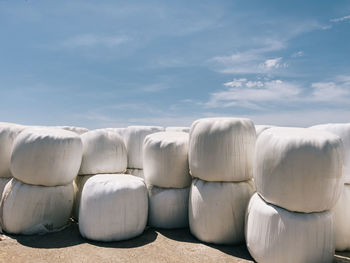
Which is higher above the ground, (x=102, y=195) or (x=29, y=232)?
(x=102, y=195)

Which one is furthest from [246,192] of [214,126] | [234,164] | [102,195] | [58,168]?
[58,168]

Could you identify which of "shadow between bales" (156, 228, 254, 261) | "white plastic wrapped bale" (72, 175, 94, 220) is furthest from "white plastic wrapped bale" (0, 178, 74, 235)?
"shadow between bales" (156, 228, 254, 261)

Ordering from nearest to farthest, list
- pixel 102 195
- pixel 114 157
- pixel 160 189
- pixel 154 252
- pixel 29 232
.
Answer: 1. pixel 154 252
2. pixel 102 195
3. pixel 29 232
4. pixel 160 189
5. pixel 114 157

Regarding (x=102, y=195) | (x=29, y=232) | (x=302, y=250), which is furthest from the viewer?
(x=29, y=232)

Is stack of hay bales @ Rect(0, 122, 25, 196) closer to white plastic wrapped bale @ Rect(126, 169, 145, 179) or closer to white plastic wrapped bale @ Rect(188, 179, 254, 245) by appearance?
white plastic wrapped bale @ Rect(126, 169, 145, 179)

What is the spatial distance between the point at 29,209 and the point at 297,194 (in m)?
3.28

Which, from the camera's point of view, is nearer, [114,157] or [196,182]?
[196,182]

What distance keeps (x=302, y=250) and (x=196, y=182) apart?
56.3 inches

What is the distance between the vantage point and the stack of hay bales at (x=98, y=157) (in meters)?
4.40

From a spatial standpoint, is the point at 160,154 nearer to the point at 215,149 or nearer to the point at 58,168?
the point at 215,149

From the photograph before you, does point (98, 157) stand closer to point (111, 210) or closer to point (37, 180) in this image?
point (37, 180)

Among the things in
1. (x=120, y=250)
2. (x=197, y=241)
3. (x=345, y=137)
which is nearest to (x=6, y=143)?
(x=120, y=250)

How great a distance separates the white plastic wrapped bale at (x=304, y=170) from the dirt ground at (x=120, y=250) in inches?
34.7

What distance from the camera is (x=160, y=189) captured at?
4.07 m
